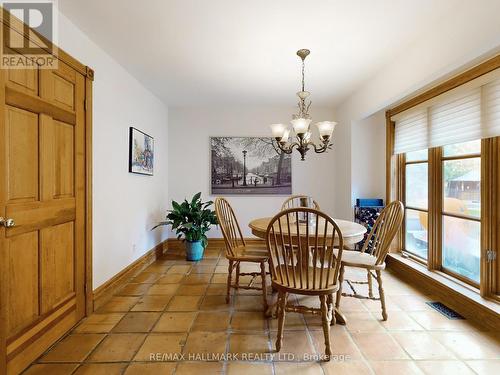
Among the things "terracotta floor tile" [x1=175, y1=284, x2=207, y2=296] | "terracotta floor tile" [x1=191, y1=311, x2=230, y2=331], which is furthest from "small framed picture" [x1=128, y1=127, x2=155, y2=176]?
"terracotta floor tile" [x1=191, y1=311, x2=230, y2=331]

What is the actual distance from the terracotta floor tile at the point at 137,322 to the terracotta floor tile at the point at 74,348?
17cm

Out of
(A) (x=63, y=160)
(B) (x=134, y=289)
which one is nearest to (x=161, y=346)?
(B) (x=134, y=289)

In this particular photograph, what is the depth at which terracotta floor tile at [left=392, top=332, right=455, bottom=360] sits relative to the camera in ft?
5.90

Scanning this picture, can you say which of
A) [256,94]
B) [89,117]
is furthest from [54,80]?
[256,94]

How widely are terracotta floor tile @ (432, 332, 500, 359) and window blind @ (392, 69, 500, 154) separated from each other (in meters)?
1.56

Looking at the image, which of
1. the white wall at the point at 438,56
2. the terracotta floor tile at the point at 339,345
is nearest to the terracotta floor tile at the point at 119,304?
the terracotta floor tile at the point at 339,345

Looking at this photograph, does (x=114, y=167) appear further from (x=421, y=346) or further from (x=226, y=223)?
(x=421, y=346)

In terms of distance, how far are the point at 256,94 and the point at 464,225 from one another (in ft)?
10.0

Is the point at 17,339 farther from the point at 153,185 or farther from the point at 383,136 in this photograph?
the point at 383,136

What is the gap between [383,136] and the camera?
3969 mm

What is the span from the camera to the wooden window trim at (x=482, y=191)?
2.22 meters

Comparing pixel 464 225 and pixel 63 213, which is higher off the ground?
pixel 63 213

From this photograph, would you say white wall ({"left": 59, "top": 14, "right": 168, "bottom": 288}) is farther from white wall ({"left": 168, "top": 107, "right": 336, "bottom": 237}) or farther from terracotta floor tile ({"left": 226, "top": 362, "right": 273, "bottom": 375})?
terracotta floor tile ({"left": 226, "top": 362, "right": 273, "bottom": 375})

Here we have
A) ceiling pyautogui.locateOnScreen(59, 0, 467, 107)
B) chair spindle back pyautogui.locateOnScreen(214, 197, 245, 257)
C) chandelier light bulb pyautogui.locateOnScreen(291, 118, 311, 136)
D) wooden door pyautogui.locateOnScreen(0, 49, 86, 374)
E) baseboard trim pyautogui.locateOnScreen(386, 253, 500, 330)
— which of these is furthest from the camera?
chair spindle back pyautogui.locateOnScreen(214, 197, 245, 257)
